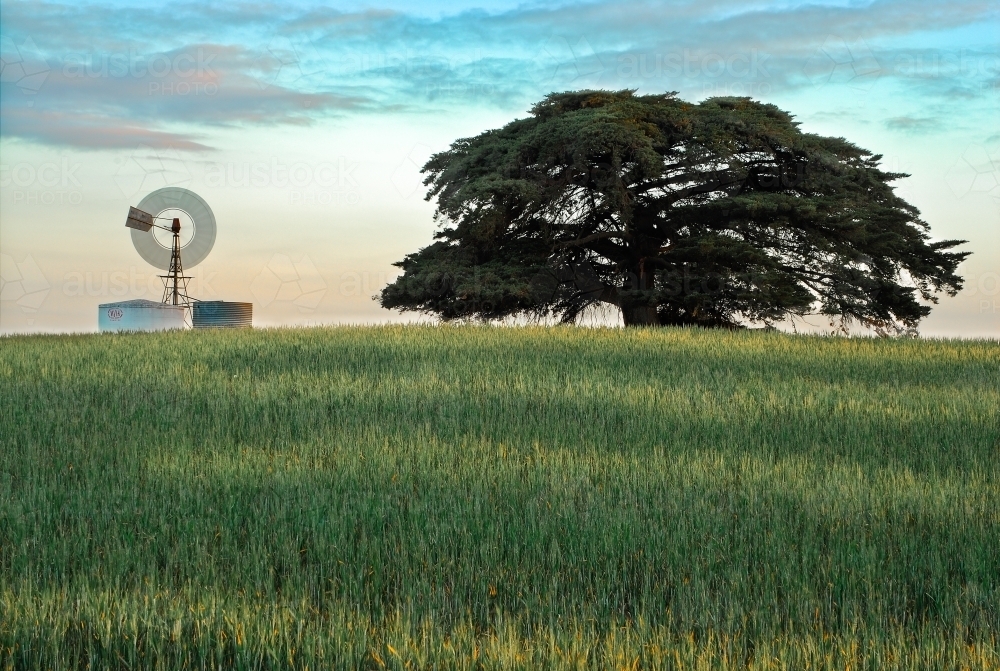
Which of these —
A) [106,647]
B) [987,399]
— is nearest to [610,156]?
[987,399]

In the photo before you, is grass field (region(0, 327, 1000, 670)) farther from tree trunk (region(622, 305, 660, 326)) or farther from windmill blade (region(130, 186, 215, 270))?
windmill blade (region(130, 186, 215, 270))

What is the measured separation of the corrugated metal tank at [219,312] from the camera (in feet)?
102

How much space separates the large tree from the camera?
78.6ft

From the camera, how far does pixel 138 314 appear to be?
30438 millimetres

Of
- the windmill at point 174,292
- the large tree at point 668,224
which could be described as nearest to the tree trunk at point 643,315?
the large tree at point 668,224

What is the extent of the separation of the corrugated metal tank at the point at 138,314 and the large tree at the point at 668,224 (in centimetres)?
884

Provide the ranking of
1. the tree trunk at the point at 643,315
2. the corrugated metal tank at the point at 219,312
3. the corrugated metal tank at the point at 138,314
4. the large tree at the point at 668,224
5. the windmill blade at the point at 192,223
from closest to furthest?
the large tree at the point at 668,224 → the tree trunk at the point at 643,315 → the windmill blade at the point at 192,223 → the corrugated metal tank at the point at 138,314 → the corrugated metal tank at the point at 219,312

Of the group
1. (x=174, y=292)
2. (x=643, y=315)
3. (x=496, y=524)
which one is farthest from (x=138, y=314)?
(x=496, y=524)

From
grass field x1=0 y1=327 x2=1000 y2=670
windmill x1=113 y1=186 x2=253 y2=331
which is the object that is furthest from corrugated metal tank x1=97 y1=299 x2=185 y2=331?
grass field x1=0 y1=327 x2=1000 y2=670

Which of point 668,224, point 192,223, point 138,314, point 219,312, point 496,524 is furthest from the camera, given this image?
point 219,312

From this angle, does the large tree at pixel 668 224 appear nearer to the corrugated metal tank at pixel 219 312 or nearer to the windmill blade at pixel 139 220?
the corrugated metal tank at pixel 219 312

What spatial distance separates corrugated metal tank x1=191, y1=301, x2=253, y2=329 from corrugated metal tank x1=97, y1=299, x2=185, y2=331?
2.42 ft

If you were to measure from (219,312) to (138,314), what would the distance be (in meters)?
2.56

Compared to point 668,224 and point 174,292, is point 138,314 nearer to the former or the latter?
point 174,292
